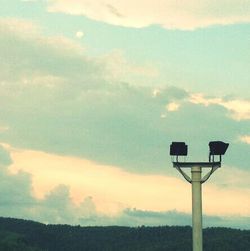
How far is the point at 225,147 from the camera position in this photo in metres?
31.3

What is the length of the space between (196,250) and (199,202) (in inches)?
82.3

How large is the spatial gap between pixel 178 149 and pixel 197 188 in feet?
7.22

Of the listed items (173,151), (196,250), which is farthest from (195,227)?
(173,151)

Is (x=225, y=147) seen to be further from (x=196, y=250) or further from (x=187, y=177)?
(x=196, y=250)

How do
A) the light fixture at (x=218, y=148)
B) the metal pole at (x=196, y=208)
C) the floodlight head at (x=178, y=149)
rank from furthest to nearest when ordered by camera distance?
the metal pole at (x=196, y=208)
the light fixture at (x=218, y=148)
the floodlight head at (x=178, y=149)

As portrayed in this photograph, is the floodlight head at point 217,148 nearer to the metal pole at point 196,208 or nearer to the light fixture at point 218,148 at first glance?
the light fixture at point 218,148

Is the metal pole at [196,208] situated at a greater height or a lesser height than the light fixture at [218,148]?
lesser

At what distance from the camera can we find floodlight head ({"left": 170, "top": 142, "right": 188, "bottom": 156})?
30.9 m

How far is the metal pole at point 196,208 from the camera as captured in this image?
104 ft

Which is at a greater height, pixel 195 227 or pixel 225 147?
pixel 225 147

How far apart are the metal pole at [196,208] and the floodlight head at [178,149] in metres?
1.12

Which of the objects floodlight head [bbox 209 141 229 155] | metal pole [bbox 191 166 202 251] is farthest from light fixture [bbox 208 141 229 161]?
metal pole [bbox 191 166 202 251]

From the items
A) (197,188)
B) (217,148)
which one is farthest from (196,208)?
(217,148)

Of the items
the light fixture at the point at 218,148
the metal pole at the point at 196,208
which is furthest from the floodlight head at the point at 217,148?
the metal pole at the point at 196,208
